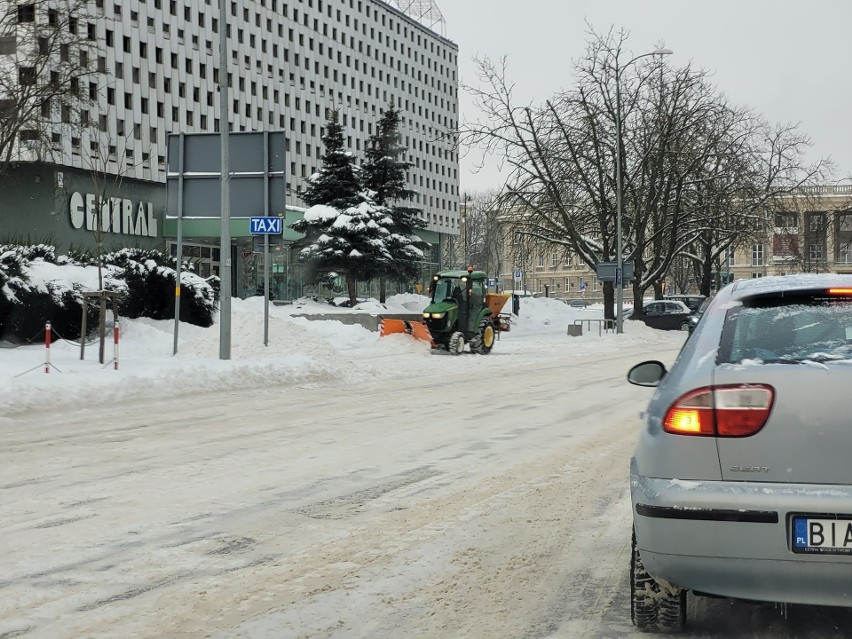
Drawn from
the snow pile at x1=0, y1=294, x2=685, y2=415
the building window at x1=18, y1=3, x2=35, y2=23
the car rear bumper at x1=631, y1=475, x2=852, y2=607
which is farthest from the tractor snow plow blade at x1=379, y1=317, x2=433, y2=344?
the car rear bumper at x1=631, y1=475, x2=852, y2=607

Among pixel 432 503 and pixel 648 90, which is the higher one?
pixel 648 90

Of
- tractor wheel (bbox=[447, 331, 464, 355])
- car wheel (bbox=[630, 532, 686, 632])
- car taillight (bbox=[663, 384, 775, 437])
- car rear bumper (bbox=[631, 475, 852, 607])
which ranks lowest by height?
tractor wheel (bbox=[447, 331, 464, 355])

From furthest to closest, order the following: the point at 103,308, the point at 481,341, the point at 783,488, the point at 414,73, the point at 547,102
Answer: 1. the point at 414,73
2. the point at 547,102
3. the point at 481,341
4. the point at 103,308
5. the point at 783,488

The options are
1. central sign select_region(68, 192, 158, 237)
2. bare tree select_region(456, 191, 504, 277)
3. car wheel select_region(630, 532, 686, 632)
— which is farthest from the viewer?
bare tree select_region(456, 191, 504, 277)

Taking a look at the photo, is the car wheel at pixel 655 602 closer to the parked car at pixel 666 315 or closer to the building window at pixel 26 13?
the building window at pixel 26 13

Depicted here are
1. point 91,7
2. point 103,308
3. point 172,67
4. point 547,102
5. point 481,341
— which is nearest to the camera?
point 103,308

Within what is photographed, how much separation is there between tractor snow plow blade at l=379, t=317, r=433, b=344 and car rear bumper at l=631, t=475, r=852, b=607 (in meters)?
25.6

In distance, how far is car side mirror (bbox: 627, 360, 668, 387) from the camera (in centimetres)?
521

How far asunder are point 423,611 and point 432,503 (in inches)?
98.6

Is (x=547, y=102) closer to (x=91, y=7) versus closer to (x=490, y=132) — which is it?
(x=490, y=132)

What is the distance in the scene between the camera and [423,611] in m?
4.47

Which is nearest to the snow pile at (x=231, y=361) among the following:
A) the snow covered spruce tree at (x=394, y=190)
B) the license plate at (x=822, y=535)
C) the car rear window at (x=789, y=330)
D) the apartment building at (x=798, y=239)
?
the car rear window at (x=789, y=330)

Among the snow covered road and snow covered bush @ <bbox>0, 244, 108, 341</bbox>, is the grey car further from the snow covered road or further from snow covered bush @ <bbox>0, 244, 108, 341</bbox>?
snow covered bush @ <bbox>0, 244, 108, 341</bbox>

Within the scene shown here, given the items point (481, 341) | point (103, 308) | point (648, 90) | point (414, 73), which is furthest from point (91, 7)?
point (414, 73)
